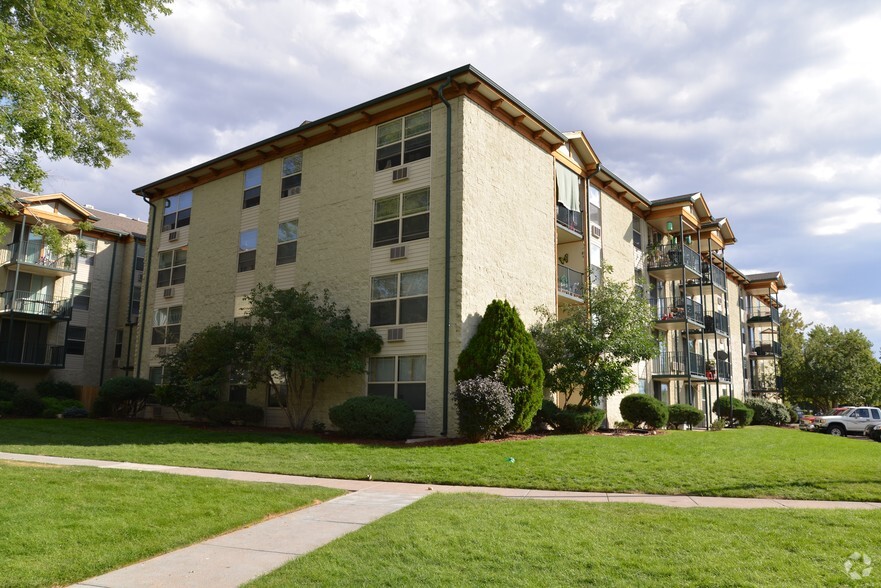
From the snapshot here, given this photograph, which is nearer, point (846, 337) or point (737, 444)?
point (737, 444)

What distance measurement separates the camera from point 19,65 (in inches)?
464

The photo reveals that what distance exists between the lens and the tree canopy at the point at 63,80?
39.8 ft

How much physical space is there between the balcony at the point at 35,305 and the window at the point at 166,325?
23.7 feet

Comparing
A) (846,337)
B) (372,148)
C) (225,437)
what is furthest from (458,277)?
(846,337)

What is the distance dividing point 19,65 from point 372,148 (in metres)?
11.6

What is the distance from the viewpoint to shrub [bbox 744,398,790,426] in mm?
35312

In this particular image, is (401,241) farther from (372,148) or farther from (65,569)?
(65,569)

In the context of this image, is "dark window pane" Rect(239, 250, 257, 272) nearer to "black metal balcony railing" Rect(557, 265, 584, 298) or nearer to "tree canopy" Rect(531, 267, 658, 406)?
"tree canopy" Rect(531, 267, 658, 406)

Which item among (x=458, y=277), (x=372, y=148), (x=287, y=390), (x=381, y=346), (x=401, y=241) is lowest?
(x=287, y=390)

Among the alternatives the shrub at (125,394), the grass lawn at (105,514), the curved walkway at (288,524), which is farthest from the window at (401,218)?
the shrub at (125,394)

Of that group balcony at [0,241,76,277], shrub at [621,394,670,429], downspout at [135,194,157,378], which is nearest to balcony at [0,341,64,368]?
balcony at [0,241,76,277]

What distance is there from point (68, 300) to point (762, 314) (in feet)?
154

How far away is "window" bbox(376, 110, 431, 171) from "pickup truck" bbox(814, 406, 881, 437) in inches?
908

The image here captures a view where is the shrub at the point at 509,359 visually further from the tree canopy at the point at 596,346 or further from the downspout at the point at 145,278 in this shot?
the downspout at the point at 145,278
